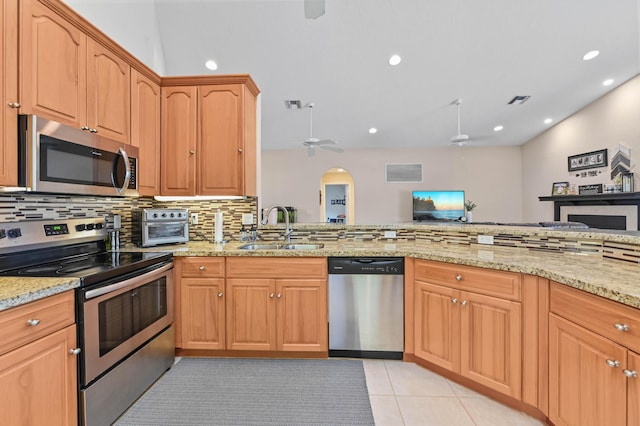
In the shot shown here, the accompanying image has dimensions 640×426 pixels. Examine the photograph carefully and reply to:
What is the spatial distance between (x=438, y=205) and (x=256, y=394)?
257 inches

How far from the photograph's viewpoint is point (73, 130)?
1657mm

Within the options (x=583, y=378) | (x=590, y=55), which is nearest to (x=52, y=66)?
(x=583, y=378)

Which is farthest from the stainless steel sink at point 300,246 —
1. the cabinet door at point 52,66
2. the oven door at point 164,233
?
the cabinet door at point 52,66

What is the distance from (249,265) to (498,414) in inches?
73.7

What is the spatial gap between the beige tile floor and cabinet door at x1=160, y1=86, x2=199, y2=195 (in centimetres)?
218

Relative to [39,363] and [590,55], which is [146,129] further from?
[590,55]

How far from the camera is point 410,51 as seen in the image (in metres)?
4.10

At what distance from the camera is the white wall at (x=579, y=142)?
16.2 ft

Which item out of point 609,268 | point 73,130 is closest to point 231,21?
point 73,130

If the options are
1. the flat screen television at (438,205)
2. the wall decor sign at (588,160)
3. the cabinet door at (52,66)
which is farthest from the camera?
the flat screen television at (438,205)

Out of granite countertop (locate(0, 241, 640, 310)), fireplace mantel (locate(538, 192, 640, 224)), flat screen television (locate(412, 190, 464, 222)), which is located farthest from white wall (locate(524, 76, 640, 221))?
granite countertop (locate(0, 241, 640, 310))

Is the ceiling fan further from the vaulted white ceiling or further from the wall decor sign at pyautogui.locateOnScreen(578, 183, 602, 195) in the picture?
the wall decor sign at pyautogui.locateOnScreen(578, 183, 602, 195)

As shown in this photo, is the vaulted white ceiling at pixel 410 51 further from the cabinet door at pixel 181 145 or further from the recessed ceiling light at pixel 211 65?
the cabinet door at pixel 181 145

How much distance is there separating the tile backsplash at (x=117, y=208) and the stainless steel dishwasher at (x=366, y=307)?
3.79ft
